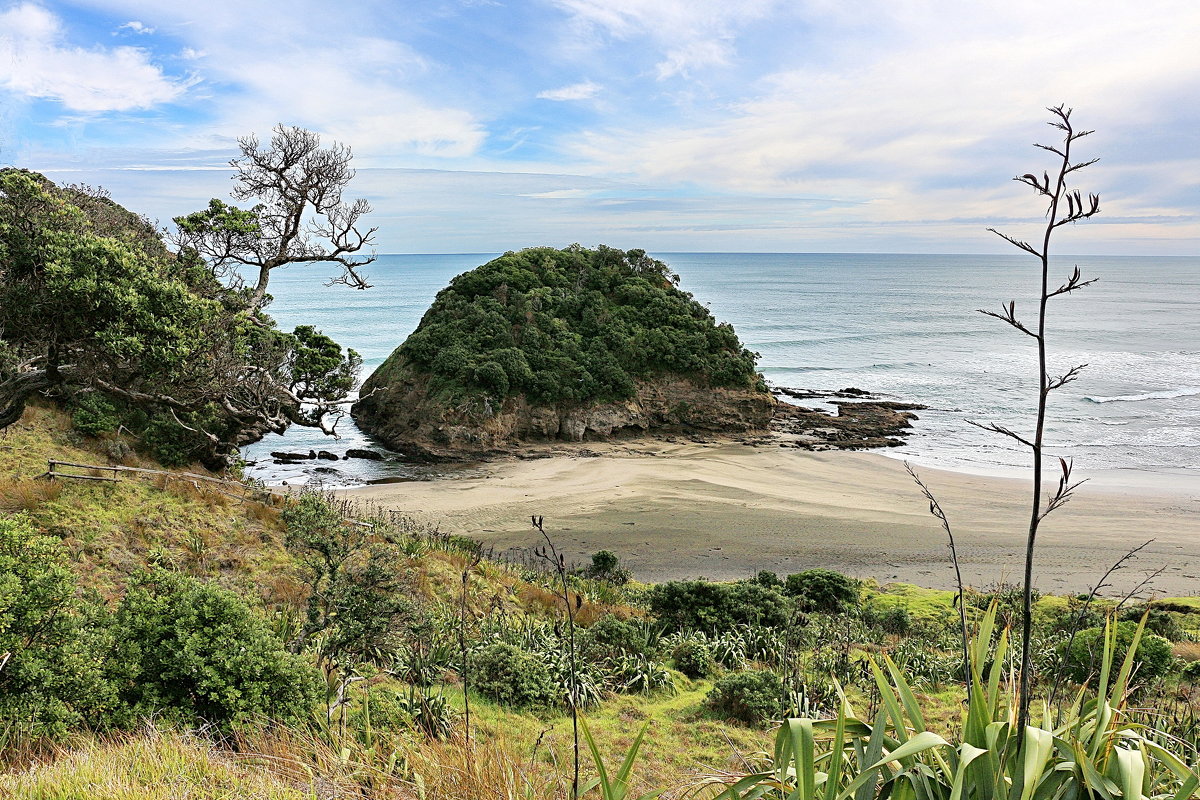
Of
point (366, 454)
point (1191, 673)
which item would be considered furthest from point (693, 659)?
point (366, 454)

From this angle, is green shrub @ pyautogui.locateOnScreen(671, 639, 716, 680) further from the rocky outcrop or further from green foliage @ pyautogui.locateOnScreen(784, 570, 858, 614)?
the rocky outcrop

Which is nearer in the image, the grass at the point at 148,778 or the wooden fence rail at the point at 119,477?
the grass at the point at 148,778

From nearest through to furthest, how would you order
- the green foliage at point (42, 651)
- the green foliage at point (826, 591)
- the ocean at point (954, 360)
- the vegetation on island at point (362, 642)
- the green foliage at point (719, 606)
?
the vegetation on island at point (362, 642)
the green foliage at point (42, 651)
the green foliage at point (719, 606)
the green foliage at point (826, 591)
the ocean at point (954, 360)

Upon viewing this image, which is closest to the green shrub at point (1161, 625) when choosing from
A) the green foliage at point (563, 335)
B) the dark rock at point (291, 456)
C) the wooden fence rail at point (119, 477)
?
the wooden fence rail at point (119, 477)

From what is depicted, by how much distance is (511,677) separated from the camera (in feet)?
26.9

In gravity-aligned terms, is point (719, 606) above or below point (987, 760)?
below

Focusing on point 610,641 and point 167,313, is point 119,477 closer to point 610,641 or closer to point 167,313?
point 167,313

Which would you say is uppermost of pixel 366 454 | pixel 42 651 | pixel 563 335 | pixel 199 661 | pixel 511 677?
pixel 563 335

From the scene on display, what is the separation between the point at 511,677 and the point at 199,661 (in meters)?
3.55

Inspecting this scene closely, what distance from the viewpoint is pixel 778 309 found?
9844 cm

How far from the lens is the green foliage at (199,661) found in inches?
215

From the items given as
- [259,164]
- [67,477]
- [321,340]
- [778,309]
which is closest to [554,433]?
[321,340]

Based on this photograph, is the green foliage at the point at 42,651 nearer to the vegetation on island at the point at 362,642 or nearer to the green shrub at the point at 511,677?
the vegetation on island at the point at 362,642

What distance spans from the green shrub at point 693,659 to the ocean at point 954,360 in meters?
5.98
